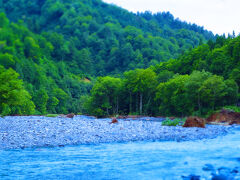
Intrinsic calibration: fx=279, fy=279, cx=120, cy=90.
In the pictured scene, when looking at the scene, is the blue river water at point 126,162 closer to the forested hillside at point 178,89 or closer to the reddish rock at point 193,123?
the reddish rock at point 193,123

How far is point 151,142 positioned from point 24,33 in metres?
21.2

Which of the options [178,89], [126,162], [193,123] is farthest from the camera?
[178,89]

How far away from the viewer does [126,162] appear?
17.0 metres

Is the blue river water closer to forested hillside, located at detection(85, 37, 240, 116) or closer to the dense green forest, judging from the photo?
the dense green forest

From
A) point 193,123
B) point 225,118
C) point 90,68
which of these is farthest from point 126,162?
point 225,118

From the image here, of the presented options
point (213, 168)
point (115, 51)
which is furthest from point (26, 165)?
point (115, 51)

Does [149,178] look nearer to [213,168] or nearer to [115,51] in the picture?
[213,168]

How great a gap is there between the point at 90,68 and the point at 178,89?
33756 mm

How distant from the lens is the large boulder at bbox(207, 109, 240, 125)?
49.0m

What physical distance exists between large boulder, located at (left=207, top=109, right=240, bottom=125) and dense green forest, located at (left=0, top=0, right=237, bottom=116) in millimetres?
6431

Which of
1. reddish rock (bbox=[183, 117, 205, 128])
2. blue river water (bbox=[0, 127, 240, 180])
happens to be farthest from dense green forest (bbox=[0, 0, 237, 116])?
reddish rock (bbox=[183, 117, 205, 128])

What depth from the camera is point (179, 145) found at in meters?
22.8

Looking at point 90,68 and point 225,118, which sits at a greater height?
point 90,68

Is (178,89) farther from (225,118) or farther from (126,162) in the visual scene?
(126,162)
